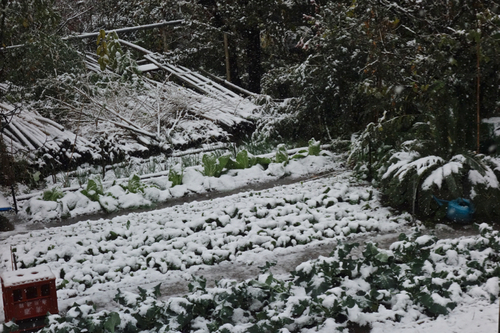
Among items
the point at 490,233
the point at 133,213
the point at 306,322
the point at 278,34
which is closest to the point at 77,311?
the point at 306,322

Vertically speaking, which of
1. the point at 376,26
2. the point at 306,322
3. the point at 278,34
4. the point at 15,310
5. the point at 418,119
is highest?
the point at 278,34

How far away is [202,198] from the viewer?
24.2ft

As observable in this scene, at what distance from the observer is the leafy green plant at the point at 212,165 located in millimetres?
7875

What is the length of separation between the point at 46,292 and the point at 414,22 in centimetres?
611

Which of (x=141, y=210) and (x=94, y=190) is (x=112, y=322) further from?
(x=94, y=190)

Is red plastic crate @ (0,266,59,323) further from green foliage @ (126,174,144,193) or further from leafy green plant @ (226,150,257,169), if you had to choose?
leafy green plant @ (226,150,257,169)

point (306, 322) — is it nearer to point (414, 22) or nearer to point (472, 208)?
point (472, 208)

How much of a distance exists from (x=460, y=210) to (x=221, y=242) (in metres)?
2.58

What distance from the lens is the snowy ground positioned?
4.79 metres

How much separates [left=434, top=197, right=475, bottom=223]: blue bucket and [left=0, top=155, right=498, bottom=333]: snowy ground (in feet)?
1.48

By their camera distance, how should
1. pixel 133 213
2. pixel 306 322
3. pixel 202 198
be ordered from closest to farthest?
pixel 306 322 < pixel 133 213 < pixel 202 198

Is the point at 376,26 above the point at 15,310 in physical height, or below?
above

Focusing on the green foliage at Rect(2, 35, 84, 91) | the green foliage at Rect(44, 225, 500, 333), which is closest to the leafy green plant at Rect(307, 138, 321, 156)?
the green foliage at Rect(44, 225, 500, 333)

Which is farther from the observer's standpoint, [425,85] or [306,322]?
[425,85]
